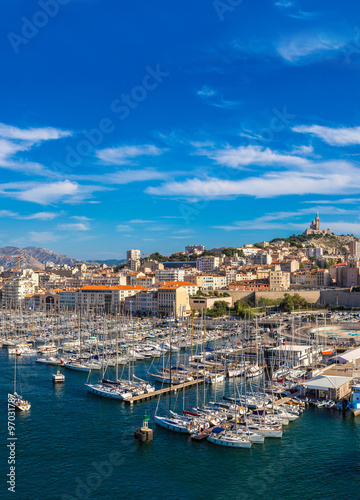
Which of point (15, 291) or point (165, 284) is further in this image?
point (15, 291)

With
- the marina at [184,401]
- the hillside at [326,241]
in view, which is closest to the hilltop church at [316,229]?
the hillside at [326,241]

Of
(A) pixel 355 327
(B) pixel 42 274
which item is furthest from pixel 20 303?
(A) pixel 355 327

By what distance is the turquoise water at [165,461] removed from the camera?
11062mm

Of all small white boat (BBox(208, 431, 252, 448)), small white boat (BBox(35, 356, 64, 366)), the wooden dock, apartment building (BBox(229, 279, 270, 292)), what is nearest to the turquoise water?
→ small white boat (BBox(208, 431, 252, 448))

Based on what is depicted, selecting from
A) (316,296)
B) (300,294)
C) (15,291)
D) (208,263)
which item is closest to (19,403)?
(300,294)

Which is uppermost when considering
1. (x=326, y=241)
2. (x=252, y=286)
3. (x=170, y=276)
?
(x=326, y=241)

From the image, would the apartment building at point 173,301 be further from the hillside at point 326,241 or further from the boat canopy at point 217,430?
the hillside at point 326,241

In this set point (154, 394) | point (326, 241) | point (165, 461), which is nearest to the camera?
point (165, 461)

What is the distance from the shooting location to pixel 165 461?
1247 centimetres

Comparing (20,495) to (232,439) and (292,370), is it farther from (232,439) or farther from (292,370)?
(292,370)

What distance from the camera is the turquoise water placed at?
36.3ft

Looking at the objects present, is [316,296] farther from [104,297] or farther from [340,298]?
[104,297]

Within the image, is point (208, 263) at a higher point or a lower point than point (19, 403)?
higher

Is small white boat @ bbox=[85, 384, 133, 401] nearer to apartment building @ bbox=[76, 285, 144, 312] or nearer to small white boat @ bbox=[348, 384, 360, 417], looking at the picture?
small white boat @ bbox=[348, 384, 360, 417]
